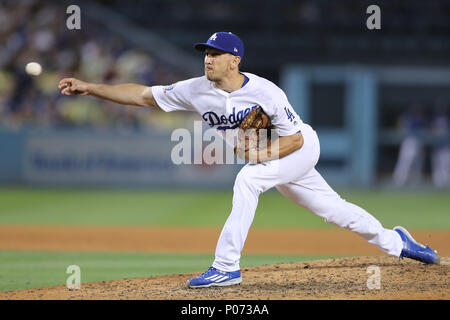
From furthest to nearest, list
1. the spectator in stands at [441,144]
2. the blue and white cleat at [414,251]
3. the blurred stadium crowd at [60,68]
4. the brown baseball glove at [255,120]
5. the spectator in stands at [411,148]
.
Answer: the spectator in stands at [411,148]
the spectator in stands at [441,144]
the blurred stadium crowd at [60,68]
the blue and white cleat at [414,251]
the brown baseball glove at [255,120]

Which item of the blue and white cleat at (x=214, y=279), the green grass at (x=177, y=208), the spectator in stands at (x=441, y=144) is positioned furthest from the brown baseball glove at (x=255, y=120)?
the spectator in stands at (x=441, y=144)

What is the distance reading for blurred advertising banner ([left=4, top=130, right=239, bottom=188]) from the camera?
14367 millimetres

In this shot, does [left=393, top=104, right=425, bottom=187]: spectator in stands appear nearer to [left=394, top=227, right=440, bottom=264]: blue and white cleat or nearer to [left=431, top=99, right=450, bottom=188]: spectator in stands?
[left=431, top=99, right=450, bottom=188]: spectator in stands

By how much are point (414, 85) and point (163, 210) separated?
8.90 metres

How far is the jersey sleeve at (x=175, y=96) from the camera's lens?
4770 millimetres

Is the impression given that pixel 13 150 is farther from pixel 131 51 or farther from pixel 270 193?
pixel 270 193

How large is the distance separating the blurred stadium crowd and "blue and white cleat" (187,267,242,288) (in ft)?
34.6

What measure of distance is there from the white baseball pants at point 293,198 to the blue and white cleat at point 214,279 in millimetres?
43

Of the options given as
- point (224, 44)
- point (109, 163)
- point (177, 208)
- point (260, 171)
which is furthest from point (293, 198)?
point (109, 163)

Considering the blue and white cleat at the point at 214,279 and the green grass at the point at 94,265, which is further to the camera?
the green grass at the point at 94,265

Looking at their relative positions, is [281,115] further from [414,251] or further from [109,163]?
[109,163]

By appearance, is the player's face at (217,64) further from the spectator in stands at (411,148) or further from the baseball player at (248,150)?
the spectator in stands at (411,148)

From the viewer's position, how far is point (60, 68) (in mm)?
15633

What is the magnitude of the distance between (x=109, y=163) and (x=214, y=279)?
1035cm
